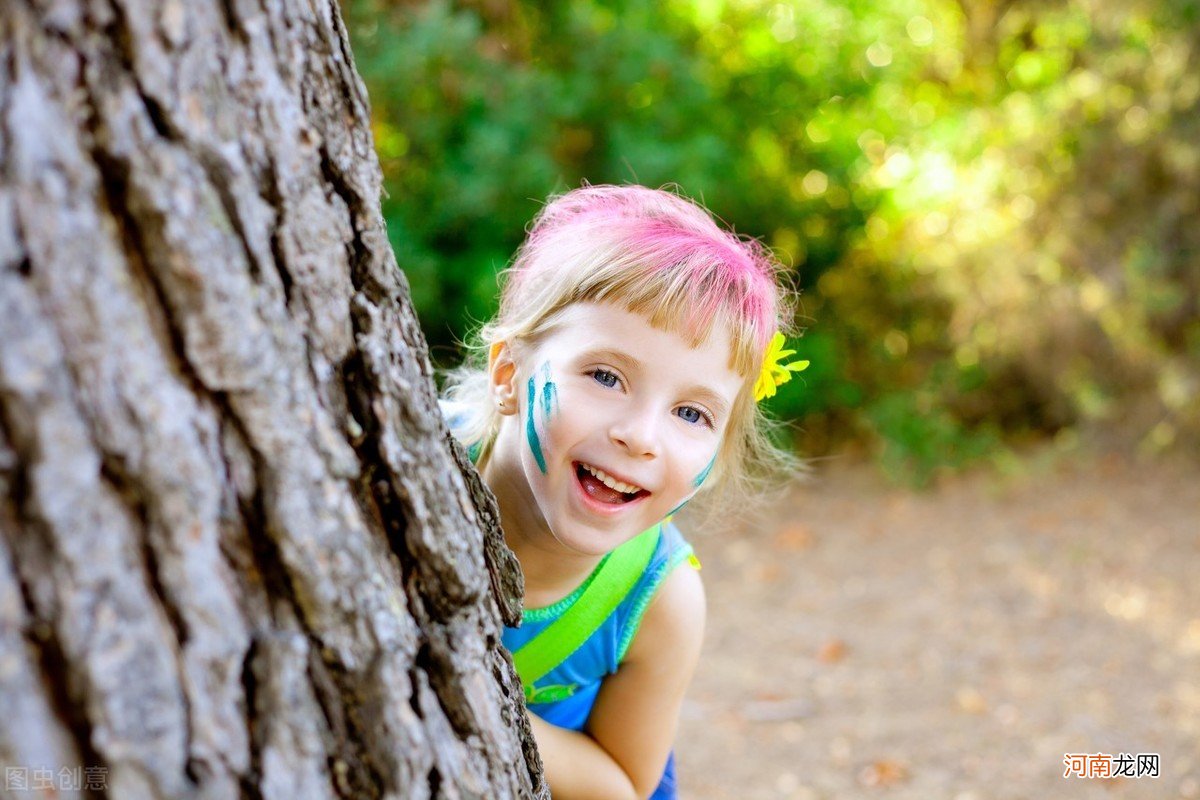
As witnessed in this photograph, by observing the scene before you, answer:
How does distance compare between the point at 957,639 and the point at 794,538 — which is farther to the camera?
the point at 794,538

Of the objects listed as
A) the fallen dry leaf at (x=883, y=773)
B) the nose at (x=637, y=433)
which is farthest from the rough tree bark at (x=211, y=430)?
the fallen dry leaf at (x=883, y=773)

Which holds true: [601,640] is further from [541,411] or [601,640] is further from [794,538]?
[794,538]

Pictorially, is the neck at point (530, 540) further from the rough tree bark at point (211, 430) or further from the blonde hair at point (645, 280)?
the rough tree bark at point (211, 430)

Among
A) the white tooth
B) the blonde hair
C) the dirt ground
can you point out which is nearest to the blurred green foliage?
the dirt ground

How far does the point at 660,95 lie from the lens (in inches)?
228

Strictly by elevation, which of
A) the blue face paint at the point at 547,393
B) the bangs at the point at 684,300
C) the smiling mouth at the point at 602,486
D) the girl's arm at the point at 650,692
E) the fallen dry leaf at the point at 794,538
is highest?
the bangs at the point at 684,300

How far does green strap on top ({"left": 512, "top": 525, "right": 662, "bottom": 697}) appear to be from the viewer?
74.4 inches

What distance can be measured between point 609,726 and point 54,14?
60.0 inches

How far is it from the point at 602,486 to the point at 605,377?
16 cm

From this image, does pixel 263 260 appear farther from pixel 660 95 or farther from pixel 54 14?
pixel 660 95

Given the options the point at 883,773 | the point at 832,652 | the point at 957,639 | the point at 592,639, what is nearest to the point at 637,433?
the point at 592,639

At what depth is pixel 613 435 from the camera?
1623 millimetres

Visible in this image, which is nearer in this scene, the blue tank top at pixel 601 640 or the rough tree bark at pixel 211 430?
the rough tree bark at pixel 211 430

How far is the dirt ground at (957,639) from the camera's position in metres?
3.62
